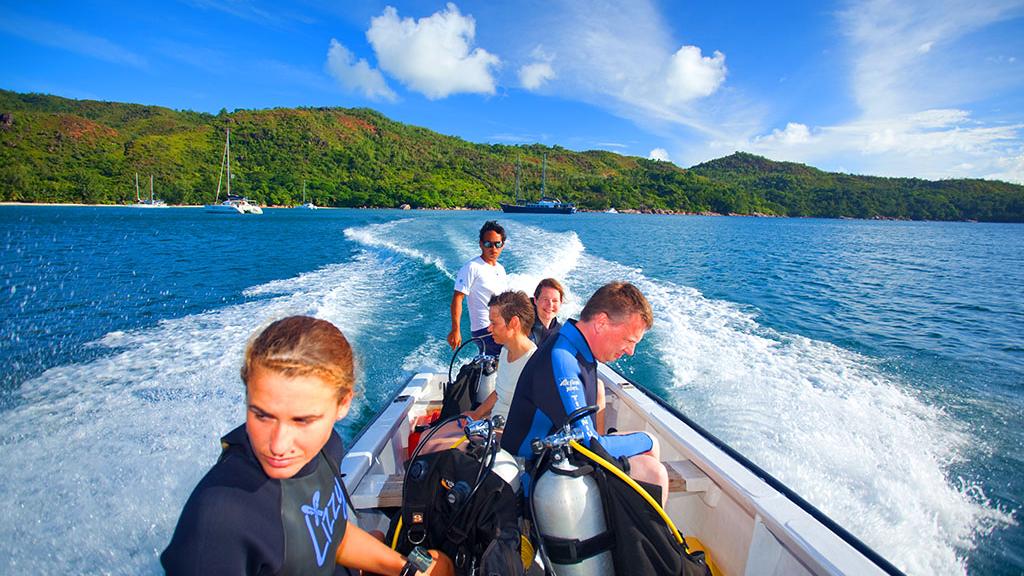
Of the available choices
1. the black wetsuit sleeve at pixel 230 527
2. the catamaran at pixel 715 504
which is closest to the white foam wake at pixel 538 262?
the catamaran at pixel 715 504

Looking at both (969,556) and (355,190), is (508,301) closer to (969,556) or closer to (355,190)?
(969,556)

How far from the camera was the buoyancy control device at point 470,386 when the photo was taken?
3.46 metres

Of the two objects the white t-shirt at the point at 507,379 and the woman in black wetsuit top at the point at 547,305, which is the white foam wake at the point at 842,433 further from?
the white t-shirt at the point at 507,379

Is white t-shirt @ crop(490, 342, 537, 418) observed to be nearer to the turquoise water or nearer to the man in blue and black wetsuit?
the man in blue and black wetsuit

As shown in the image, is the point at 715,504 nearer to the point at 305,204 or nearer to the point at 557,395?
the point at 557,395

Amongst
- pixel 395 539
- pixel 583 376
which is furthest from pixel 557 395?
pixel 395 539

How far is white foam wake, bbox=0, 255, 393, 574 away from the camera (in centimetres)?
279

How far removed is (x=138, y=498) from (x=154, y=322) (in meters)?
6.26

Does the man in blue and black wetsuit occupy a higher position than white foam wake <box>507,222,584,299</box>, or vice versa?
the man in blue and black wetsuit

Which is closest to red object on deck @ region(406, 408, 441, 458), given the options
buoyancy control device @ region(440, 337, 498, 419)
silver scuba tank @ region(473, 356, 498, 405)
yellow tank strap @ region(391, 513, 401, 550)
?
buoyancy control device @ region(440, 337, 498, 419)

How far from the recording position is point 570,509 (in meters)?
1.60

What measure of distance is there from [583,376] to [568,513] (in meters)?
0.65

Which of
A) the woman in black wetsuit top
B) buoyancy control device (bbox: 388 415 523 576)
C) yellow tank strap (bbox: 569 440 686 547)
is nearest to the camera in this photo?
yellow tank strap (bbox: 569 440 686 547)

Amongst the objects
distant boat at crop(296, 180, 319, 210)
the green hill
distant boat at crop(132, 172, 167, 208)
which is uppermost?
the green hill
